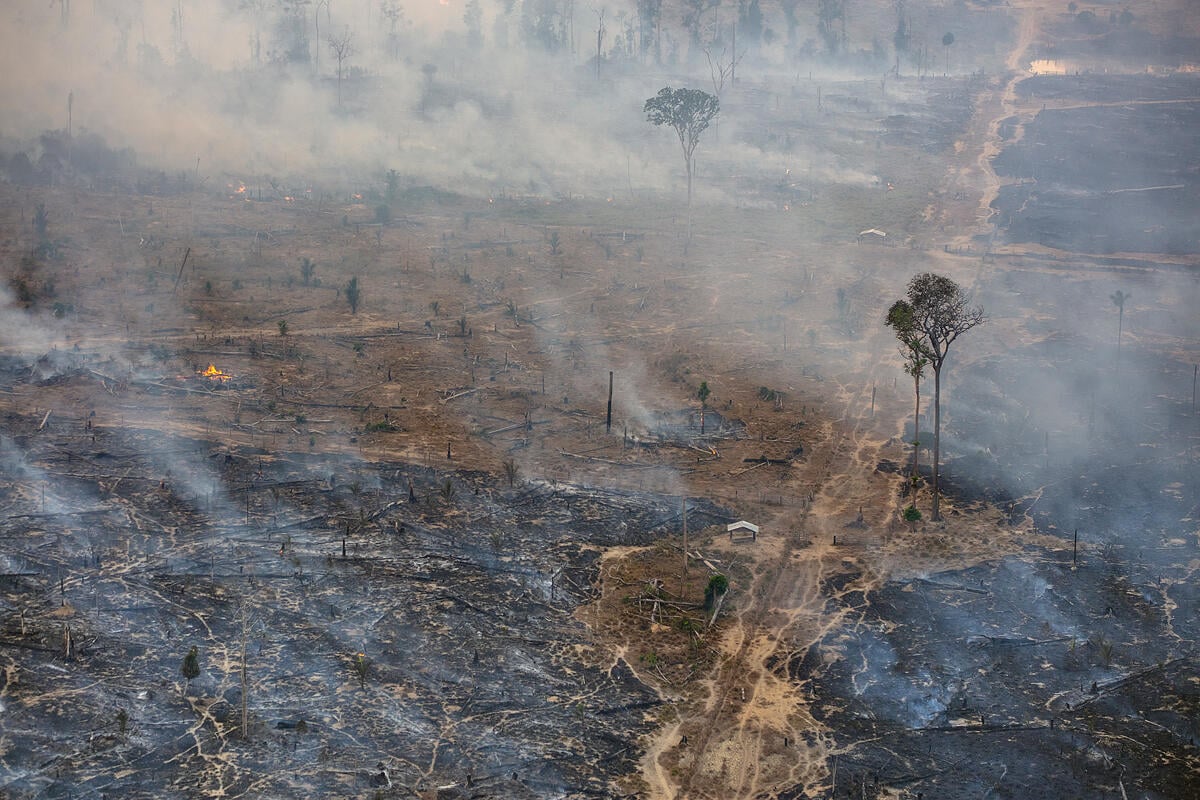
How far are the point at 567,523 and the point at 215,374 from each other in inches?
755

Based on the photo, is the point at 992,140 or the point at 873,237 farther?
the point at 992,140

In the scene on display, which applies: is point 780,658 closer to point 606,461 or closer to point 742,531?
point 742,531

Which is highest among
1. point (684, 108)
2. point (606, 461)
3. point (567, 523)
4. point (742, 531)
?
point (684, 108)

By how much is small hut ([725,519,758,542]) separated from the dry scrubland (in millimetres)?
441

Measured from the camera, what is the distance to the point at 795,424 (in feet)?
182

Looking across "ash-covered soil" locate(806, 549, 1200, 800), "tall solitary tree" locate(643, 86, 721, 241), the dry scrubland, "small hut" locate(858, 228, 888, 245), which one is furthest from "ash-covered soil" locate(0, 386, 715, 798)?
"tall solitary tree" locate(643, 86, 721, 241)

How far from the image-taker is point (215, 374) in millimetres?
55594

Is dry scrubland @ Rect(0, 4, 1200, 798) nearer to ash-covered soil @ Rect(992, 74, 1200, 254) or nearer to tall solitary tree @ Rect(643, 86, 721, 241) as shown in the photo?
ash-covered soil @ Rect(992, 74, 1200, 254)

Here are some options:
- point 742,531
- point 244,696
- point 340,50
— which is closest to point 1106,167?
point 340,50

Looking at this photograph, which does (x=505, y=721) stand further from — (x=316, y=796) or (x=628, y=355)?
(x=628, y=355)

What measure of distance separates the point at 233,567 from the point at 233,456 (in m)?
8.75

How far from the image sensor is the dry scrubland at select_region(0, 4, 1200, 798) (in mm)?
32156

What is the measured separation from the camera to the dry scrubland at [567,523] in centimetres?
3216

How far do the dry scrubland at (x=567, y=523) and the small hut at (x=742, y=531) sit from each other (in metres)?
0.44
